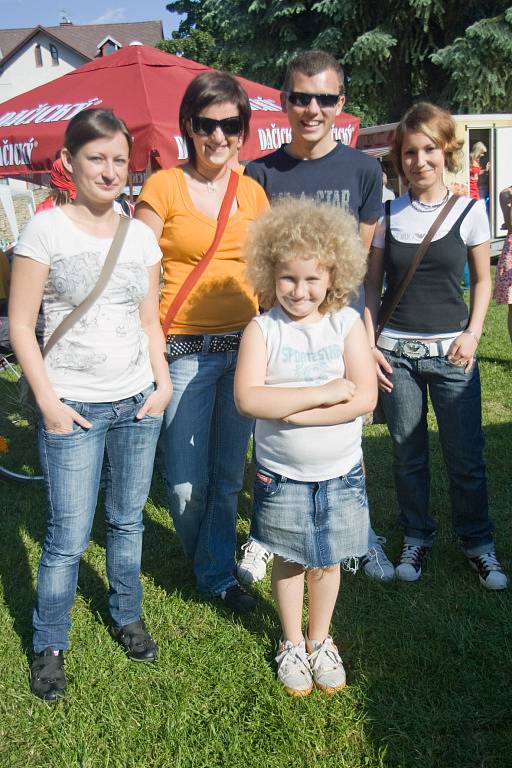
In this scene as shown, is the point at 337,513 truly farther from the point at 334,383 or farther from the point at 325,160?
the point at 325,160

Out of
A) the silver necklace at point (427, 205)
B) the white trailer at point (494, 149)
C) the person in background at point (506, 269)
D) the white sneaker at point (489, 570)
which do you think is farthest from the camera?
the white trailer at point (494, 149)

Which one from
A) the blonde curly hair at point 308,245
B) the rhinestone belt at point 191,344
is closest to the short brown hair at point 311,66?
the blonde curly hair at point 308,245

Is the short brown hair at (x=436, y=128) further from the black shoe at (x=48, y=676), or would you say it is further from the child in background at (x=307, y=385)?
the black shoe at (x=48, y=676)

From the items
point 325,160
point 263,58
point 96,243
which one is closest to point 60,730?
point 96,243

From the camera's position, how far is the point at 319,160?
9.42 ft

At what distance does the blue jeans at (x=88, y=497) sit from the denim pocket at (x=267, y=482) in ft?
1.55

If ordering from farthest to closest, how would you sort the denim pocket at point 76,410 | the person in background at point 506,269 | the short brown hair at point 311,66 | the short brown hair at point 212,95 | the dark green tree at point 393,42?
the dark green tree at point 393,42 < the person in background at point 506,269 < the short brown hair at point 311,66 < the short brown hair at point 212,95 < the denim pocket at point 76,410

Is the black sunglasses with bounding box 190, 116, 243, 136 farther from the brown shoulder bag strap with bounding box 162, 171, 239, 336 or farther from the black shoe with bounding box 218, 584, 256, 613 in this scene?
the black shoe with bounding box 218, 584, 256, 613

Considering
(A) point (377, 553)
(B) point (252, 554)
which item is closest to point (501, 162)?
(A) point (377, 553)

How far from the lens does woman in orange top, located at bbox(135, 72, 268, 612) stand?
255 centimetres

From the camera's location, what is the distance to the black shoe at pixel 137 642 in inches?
110

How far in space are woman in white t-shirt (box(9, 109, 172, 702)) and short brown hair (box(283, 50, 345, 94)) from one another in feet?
2.82

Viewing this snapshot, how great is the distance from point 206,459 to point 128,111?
3815 millimetres

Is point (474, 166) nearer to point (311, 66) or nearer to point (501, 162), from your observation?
point (501, 162)
